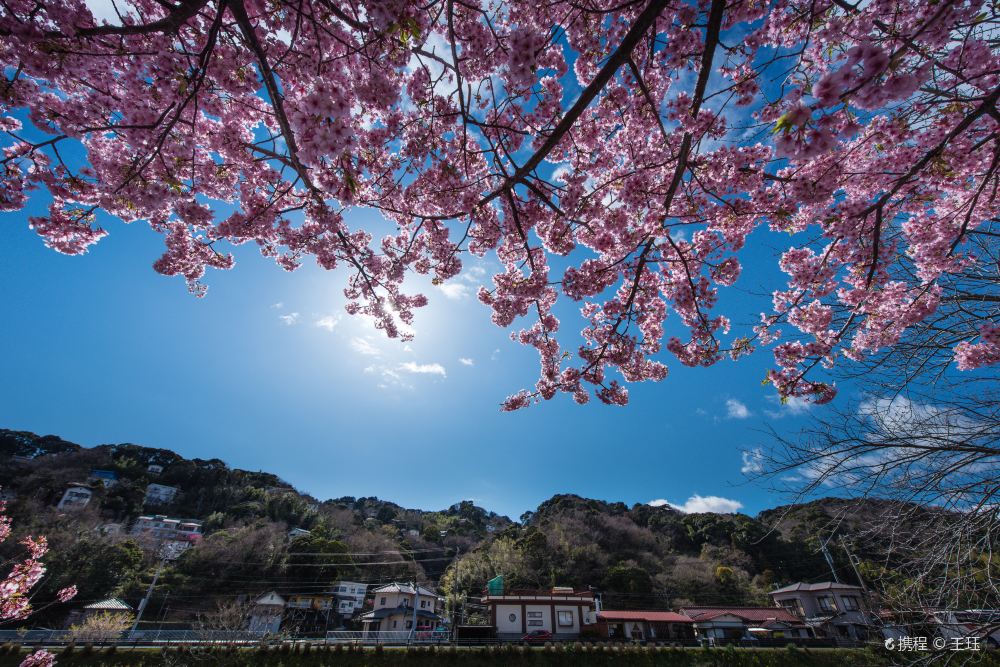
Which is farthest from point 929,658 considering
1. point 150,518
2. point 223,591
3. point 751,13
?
point 150,518

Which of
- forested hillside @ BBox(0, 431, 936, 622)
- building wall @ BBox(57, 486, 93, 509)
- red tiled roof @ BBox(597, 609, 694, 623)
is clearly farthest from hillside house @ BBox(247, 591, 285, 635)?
building wall @ BBox(57, 486, 93, 509)

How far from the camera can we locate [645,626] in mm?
21781

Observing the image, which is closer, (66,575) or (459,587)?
(66,575)

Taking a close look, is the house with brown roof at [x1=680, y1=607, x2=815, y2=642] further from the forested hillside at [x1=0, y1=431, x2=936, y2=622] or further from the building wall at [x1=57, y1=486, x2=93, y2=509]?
the building wall at [x1=57, y1=486, x2=93, y2=509]

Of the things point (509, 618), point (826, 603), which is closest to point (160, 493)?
point (509, 618)

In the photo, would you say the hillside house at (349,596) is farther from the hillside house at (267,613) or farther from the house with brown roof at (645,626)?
the house with brown roof at (645,626)

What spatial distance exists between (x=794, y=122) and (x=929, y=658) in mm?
4561

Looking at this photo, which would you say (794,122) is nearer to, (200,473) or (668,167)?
(668,167)

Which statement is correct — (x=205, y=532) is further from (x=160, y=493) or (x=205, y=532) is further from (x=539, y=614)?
(x=539, y=614)

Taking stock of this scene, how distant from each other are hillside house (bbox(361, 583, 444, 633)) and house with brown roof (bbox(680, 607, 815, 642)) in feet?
53.9

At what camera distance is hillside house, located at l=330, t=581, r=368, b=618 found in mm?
28203

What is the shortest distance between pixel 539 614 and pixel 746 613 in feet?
43.2

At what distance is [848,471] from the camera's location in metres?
3.90

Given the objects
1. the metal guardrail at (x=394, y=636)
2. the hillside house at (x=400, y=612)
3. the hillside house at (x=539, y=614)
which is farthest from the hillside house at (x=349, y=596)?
the hillside house at (x=539, y=614)
